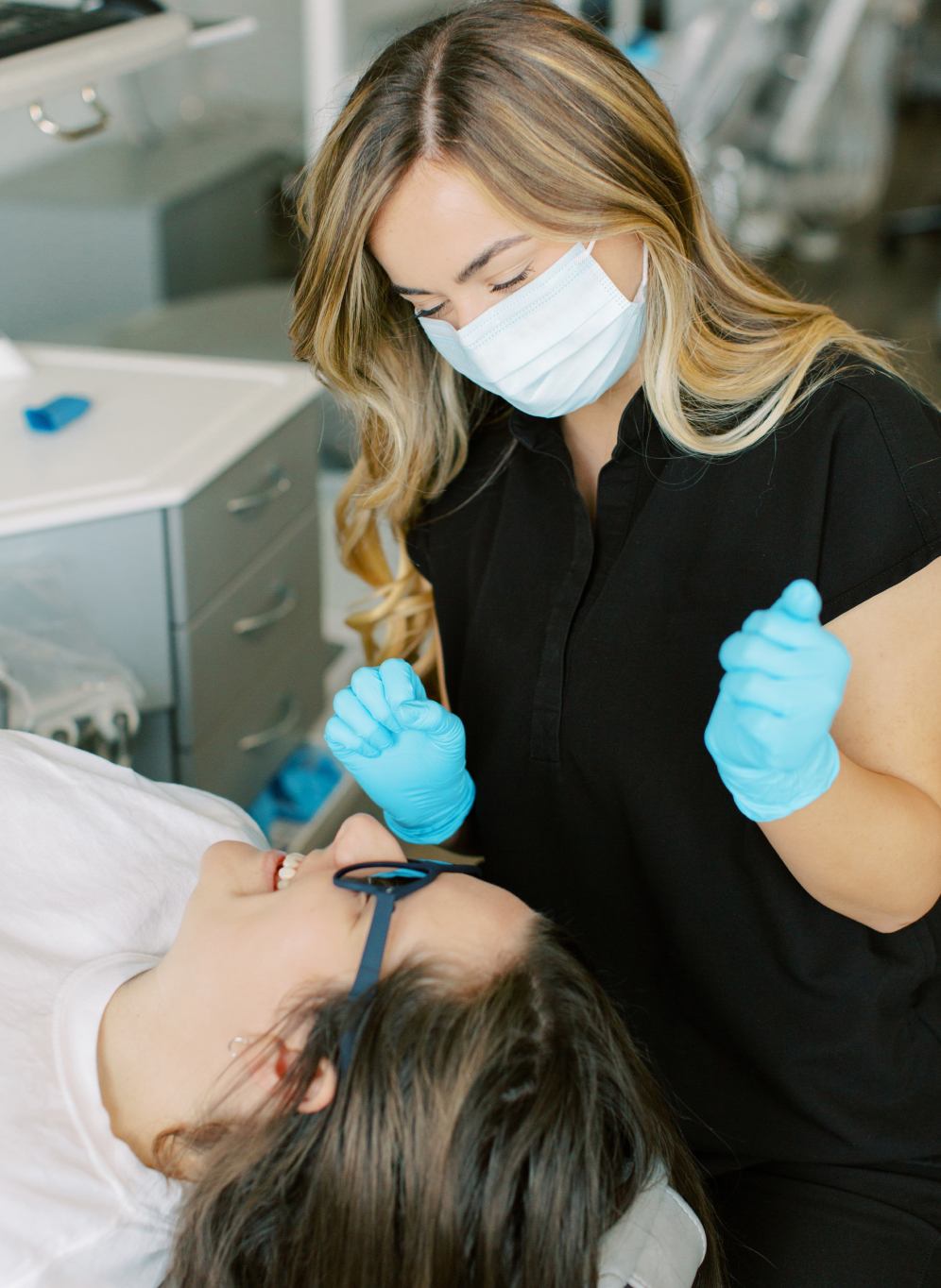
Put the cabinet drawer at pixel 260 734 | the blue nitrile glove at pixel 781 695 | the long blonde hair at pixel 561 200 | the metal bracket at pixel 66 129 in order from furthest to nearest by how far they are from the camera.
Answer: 1. the cabinet drawer at pixel 260 734
2. the metal bracket at pixel 66 129
3. the long blonde hair at pixel 561 200
4. the blue nitrile glove at pixel 781 695

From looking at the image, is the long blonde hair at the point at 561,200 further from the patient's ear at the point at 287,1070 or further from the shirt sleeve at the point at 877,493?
the patient's ear at the point at 287,1070

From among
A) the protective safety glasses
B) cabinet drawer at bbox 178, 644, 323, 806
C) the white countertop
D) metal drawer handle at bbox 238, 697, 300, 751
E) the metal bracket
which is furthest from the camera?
metal drawer handle at bbox 238, 697, 300, 751

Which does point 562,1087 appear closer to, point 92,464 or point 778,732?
point 778,732

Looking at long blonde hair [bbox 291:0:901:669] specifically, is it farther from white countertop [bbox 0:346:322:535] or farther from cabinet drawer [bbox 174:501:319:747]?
cabinet drawer [bbox 174:501:319:747]

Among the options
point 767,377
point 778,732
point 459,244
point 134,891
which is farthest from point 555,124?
point 134,891

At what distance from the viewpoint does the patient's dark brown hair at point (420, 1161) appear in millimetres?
872

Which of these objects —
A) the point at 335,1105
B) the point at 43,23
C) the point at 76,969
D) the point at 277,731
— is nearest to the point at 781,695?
the point at 335,1105

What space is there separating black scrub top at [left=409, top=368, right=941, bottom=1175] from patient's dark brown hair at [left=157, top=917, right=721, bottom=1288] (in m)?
0.27

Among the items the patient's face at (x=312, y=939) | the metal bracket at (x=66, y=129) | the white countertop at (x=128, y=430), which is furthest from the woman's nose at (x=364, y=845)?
the metal bracket at (x=66, y=129)

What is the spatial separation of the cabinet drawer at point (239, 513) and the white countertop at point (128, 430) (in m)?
0.03

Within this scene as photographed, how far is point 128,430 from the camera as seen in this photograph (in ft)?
5.69

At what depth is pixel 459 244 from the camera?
1.06m

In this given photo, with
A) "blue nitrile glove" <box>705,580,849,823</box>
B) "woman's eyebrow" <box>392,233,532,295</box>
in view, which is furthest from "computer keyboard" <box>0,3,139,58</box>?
"blue nitrile glove" <box>705,580,849,823</box>

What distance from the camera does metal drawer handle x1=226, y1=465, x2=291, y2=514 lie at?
1.72 meters
